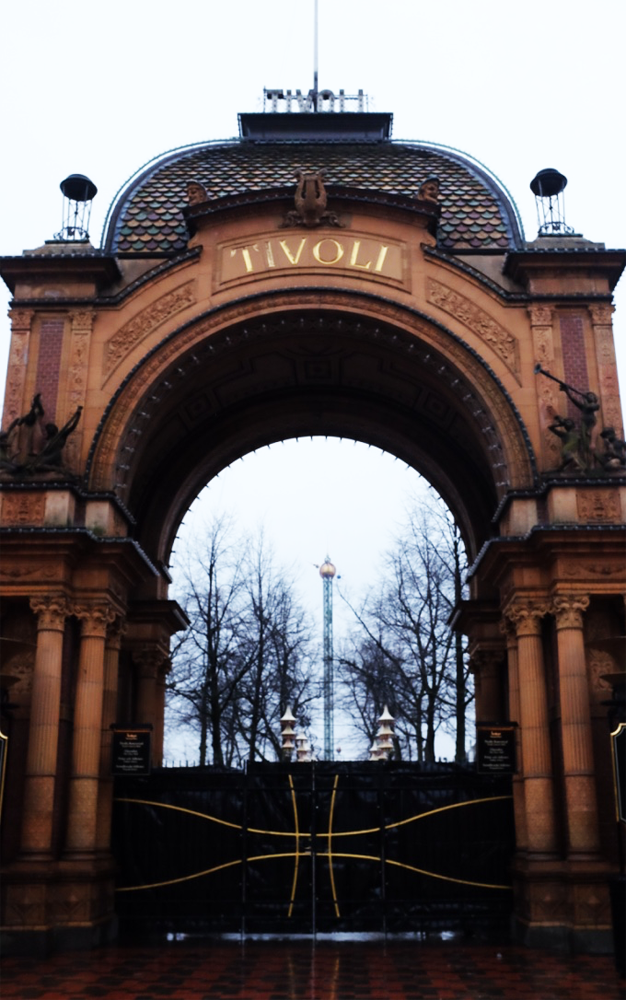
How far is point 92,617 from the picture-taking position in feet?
54.1

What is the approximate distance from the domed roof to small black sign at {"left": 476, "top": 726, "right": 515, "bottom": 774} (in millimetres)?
9197

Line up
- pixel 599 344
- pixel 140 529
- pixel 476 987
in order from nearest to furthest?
pixel 476 987, pixel 599 344, pixel 140 529

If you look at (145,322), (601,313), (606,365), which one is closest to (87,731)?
(145,322)

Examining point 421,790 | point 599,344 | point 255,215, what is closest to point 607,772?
point 421,790

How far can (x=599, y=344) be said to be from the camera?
17.8m

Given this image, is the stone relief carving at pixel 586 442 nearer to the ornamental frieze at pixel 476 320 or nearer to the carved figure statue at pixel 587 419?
the carved figure statue at pixel 587 419

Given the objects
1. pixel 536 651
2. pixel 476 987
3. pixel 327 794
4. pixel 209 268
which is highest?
pixel 209 268

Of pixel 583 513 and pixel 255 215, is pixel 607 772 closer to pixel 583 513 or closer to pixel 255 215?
pixel 583 513

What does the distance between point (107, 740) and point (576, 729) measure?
7665 mm

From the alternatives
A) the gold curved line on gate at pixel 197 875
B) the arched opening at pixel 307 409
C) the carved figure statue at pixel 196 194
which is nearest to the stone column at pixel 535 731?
the arched opening at pixel 307 409

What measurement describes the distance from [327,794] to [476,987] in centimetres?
554

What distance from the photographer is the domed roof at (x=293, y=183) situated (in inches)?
773

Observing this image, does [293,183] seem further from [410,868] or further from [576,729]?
[410,868]

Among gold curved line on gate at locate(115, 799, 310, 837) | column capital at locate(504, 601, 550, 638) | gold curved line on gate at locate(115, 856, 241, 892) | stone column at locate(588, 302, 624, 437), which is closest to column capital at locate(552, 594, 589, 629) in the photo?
column capital at locate(504, 601, 550, 638)
